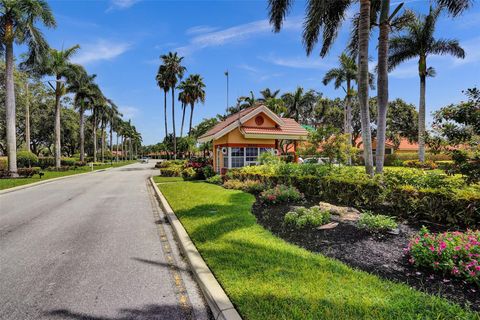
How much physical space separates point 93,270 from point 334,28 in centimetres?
1422

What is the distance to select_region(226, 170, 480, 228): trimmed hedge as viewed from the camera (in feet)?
17.7

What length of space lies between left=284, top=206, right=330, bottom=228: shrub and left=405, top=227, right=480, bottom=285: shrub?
2047 millimetres

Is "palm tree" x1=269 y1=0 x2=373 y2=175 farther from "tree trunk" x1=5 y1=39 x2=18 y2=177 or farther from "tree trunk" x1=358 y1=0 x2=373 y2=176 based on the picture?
"tree trunk" x1=5 y1=39 x2=18 y2=177

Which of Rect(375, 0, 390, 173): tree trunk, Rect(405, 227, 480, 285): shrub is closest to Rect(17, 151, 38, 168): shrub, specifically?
Rect(375, 0, 390, 173): tree trunk

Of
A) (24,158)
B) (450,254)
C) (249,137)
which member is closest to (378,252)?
(450,254)

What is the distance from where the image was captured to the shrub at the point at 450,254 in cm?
346

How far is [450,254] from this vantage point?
3.71 meters

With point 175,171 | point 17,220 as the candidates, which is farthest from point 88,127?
point 17,220

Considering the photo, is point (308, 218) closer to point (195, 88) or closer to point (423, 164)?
point (423, 164)

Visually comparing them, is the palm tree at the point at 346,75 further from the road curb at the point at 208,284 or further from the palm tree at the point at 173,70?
the road curb at the point at 208,284

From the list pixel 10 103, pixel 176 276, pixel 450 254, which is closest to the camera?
pixel 450 254

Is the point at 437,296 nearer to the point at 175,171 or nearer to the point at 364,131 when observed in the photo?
the point at 364,131

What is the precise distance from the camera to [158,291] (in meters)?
3.85

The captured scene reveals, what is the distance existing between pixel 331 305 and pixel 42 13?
96.3ft
